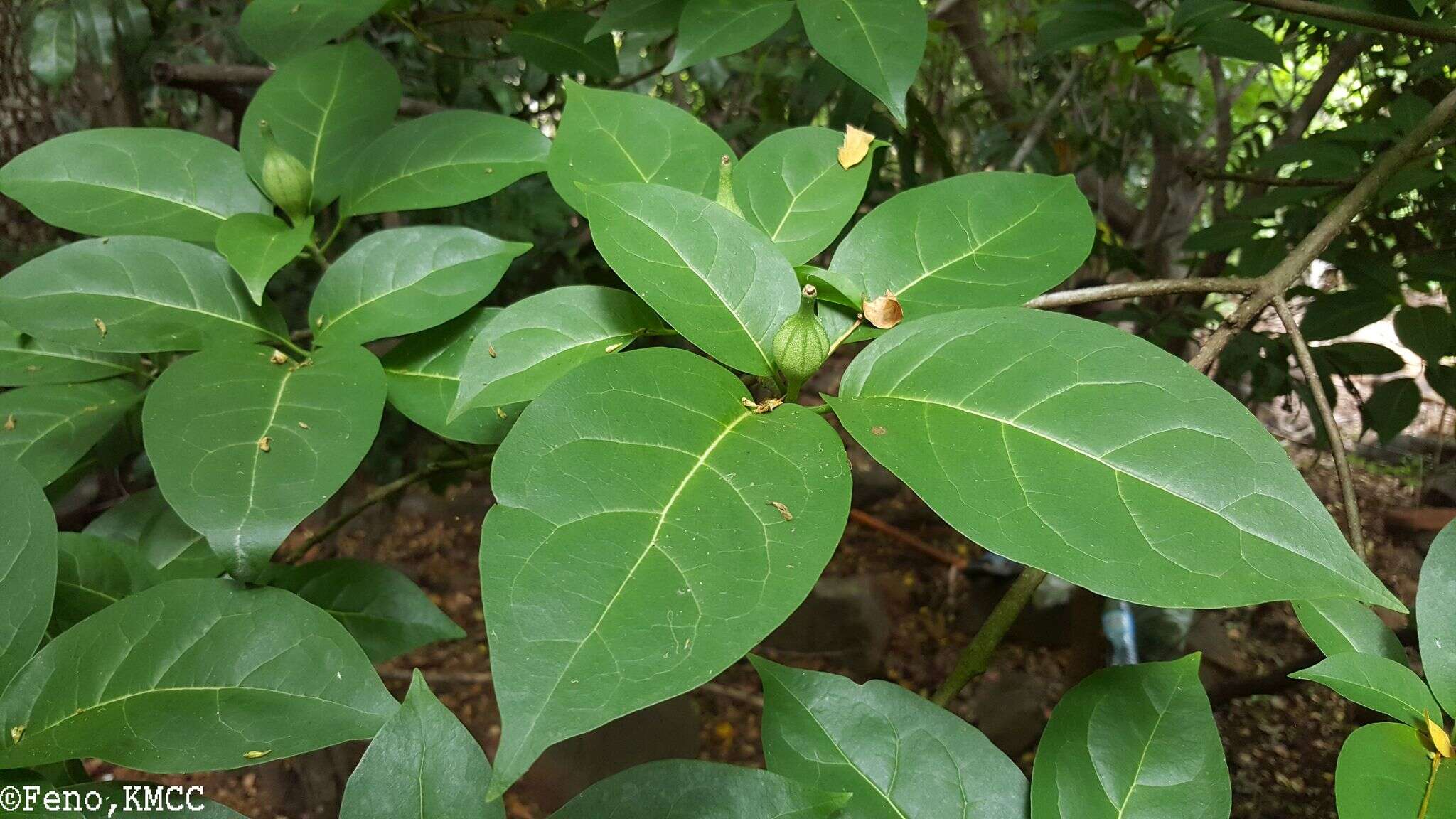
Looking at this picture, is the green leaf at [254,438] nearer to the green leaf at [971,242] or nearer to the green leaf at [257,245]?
the green leaf at [257,245]

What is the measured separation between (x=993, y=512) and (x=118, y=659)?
0.51 metres

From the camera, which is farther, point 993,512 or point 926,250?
point 926,250

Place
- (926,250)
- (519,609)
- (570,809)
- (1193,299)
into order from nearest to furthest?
(519,609) < (570,809) < (926,250) < (1193,299)

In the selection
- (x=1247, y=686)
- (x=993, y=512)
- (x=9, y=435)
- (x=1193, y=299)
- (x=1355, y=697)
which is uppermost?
(x=993, y=512)

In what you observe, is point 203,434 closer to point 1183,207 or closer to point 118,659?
point 118,659

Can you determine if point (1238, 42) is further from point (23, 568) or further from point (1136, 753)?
point (23, 568)

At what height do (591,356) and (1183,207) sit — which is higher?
(591,356)

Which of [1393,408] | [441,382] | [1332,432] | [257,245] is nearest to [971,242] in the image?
[1332,432]

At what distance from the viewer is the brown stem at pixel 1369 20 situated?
68 centimetres

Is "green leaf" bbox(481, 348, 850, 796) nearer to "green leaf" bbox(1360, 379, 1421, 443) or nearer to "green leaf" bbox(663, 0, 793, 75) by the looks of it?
"green leaf" bbox(663, 0, 793, 75)

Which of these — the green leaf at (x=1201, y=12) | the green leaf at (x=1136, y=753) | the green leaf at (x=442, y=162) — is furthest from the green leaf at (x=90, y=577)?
the green leaf at (x=1201, y=12)

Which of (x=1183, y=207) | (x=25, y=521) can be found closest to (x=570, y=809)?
(x=25, y=521)

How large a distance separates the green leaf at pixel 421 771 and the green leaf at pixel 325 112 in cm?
52

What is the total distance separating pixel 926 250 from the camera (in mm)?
579
